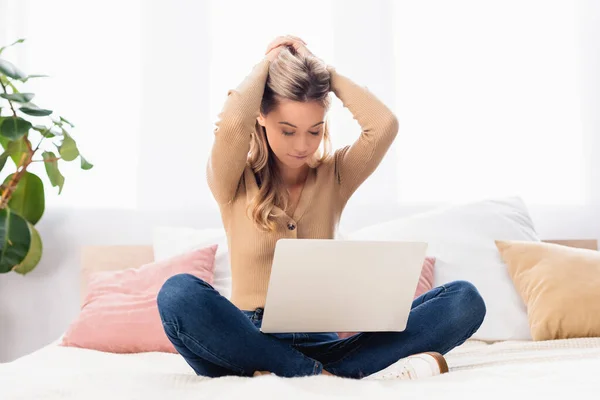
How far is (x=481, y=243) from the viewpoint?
2.12m

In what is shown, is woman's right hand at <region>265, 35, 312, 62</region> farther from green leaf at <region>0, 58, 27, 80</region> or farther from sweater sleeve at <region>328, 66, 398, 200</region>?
green leaf at <region>0, 58, 27, 80</region>

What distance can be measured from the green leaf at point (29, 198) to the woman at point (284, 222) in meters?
1.05

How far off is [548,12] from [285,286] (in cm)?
196

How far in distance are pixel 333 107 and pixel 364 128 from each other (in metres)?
1.00

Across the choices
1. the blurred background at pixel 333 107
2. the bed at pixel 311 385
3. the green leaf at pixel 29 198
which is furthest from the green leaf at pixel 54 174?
the bed at pixel 311 385

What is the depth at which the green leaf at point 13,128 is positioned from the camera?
7.00 ft

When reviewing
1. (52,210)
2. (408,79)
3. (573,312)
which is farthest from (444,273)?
(52,210)

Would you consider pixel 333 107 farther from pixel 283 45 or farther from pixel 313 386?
pixel 313 386

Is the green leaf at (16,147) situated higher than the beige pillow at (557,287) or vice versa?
the green leaf at (16,147)

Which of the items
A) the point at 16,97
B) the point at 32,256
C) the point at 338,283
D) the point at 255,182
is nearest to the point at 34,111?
the point at 16,97

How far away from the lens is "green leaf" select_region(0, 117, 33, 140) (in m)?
2.13

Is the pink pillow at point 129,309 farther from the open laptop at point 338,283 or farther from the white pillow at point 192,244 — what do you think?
the open laptop at point 338,283

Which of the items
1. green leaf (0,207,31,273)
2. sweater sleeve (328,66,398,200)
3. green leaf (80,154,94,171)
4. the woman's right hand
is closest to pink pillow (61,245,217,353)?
green leaf (0,207,31,273)

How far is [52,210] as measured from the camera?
8.19 ft
